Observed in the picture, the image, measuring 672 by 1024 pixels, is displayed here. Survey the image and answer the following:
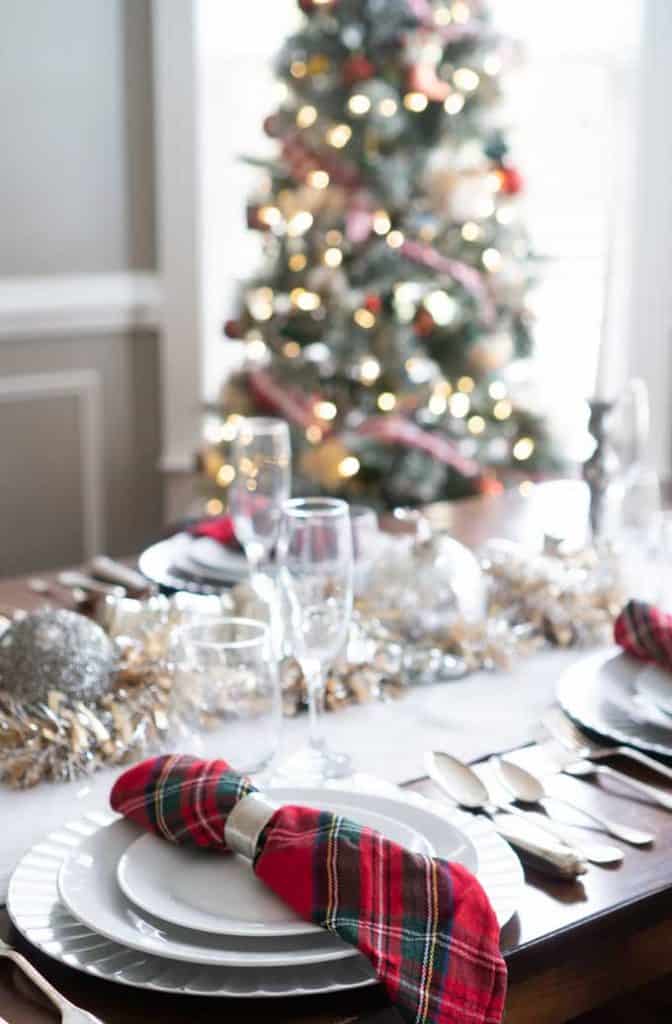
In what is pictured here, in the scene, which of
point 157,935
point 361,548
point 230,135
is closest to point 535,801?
point 157,935

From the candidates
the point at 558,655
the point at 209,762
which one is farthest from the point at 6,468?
the point at 209,762

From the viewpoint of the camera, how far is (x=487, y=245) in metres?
3.50

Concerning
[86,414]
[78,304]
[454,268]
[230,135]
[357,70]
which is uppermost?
[357,70]

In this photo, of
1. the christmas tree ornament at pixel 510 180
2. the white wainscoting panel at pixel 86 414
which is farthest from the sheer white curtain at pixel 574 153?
the white wainscoting panel at pixel 86 414

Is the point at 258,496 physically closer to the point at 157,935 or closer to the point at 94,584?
the point at 94,584

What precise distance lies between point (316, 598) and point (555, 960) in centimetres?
35

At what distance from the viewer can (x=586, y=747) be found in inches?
48.3

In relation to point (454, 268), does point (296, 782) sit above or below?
below

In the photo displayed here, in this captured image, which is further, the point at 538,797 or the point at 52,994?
the point at 538,797

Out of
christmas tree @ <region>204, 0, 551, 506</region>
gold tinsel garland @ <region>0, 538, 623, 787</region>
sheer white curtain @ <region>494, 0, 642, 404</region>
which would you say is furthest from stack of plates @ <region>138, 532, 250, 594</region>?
sheer white curtain @ <region>494, 0, 642, 404</region>

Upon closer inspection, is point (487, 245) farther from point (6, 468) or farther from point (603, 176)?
point (6, 468)

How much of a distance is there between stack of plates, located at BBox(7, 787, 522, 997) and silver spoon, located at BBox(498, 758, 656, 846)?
100 millimetres

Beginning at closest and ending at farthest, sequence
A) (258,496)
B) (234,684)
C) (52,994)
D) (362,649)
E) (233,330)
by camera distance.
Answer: (52,994)
(234,684)
(362,649)
(258,496)
(233,330)

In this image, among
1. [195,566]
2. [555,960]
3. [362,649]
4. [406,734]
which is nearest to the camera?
[555,960]
